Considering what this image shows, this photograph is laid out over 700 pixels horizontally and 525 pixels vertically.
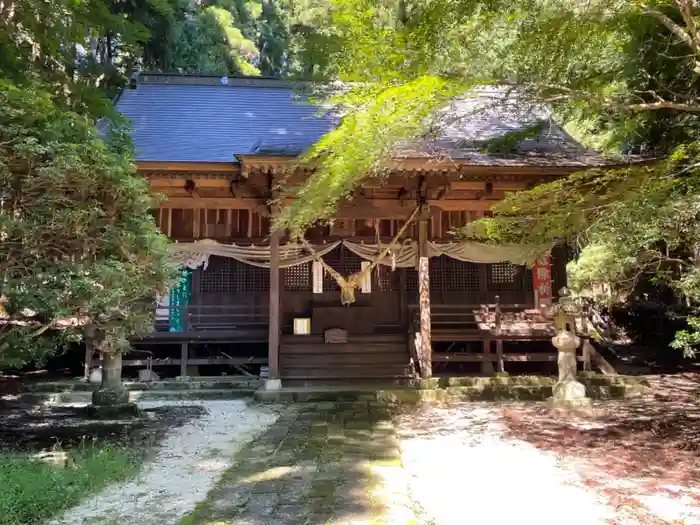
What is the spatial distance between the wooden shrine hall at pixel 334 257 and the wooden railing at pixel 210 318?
0.09ft

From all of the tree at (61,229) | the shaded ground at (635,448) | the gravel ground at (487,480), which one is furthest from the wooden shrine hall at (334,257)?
the tree at (61,229)

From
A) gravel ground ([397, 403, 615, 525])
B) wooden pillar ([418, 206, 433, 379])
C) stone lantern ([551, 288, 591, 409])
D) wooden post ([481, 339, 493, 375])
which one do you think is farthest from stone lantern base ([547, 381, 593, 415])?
wooden post ([481, 339, 493, 375])

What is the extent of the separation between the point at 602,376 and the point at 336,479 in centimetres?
620

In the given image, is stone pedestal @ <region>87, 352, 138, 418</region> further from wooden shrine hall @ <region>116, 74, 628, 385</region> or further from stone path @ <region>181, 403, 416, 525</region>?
wooden shrine hall @ <region>116, 74, 628, 385</region>

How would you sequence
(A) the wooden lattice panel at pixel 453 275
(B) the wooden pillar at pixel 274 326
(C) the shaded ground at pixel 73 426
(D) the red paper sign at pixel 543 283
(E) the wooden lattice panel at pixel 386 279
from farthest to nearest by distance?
(E) the wooden lattice panel at pixel 386 279
(A) the wooden lattice panel at pixel 453 275
(D) the red paper sign at pixel 543 283
(B) the wooden pillar at pixel 274 326
(C) the shaded ground at pixel 73 426

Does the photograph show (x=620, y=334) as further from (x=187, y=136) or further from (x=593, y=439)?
(x=187, y=136)

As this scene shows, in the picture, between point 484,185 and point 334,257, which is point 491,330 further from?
point 334,257

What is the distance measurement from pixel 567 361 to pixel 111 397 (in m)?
6.06

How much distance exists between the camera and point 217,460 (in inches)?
181

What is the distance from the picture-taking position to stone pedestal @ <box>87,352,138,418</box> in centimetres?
603

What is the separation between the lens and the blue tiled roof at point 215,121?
29.2 ft

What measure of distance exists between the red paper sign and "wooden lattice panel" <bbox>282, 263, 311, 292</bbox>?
4693 mm

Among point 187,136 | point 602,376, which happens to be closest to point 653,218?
point 602,376

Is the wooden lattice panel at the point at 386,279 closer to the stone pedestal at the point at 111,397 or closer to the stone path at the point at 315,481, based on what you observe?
the stone path at the point at 315,481
